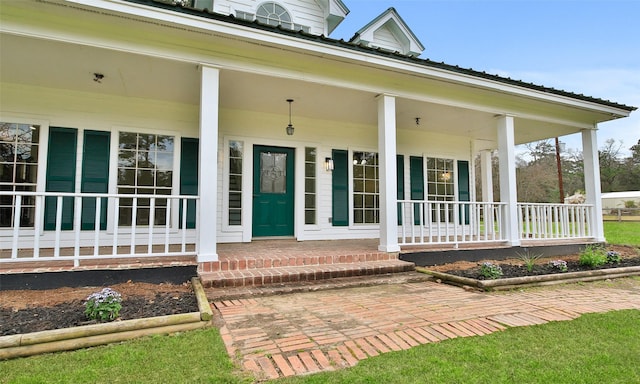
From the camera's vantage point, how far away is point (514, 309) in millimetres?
3113

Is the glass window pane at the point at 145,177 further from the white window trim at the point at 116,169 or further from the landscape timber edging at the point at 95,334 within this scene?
the landscape timber edging at the point at 95,334

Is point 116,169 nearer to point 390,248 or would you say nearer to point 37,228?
point 37,228

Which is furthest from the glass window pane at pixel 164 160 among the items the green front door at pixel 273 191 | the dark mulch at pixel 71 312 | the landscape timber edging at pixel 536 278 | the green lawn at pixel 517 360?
the green lawn at pixel 517 360

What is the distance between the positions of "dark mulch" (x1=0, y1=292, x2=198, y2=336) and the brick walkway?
0.40 meters

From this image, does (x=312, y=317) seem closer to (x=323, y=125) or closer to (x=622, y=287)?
(x=622, y=287)

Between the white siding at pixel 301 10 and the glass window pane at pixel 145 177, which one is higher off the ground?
the white siding at pixel 301 10

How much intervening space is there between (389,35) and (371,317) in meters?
7.51

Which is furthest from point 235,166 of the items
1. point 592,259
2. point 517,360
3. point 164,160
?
point 592,259

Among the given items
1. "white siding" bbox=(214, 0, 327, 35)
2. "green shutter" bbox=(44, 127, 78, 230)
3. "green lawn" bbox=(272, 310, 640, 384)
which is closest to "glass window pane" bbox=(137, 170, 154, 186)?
"green shutter" bbox=(44, 127, 78, 230)

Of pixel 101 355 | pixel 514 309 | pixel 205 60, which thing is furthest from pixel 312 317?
pixel 205 60

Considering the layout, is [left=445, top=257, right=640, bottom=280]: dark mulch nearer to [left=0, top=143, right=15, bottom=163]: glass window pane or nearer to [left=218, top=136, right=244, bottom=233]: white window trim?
[left=218, top=136, right=244, bottom=233]: white window trim

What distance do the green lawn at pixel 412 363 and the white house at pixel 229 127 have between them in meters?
1.76

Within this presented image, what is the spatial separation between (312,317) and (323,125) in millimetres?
4553

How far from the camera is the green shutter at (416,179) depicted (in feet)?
24.5
